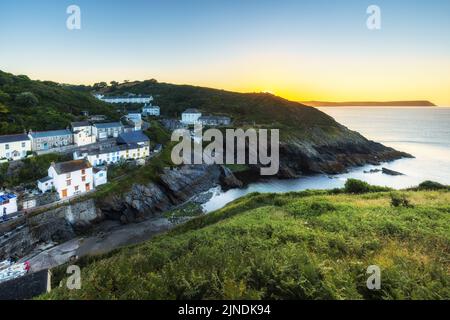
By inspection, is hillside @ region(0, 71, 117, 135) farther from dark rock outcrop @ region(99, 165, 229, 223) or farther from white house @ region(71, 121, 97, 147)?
dark rock outcrop @ region(99, 165, 229, 223)

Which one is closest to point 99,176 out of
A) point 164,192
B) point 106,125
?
point 164,192

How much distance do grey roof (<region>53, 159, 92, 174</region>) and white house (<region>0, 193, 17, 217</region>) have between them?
20.9 ft

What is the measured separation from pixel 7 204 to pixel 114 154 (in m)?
22.0

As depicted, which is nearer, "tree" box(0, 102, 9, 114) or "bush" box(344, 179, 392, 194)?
"bush" box(344, 179, 392, 194)

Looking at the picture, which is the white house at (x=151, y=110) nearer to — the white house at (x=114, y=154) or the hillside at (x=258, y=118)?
the hillside at (x=258, y=118)

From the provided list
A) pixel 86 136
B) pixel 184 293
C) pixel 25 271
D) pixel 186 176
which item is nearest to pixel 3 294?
pixel 25 271

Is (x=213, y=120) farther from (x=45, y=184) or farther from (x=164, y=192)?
(x=45, y=184)

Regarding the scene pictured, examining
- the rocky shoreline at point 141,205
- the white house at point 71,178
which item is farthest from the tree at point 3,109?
the rocky shoreline at point 141,205

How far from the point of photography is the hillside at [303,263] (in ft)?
22.6

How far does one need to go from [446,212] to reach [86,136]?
60.7 meters

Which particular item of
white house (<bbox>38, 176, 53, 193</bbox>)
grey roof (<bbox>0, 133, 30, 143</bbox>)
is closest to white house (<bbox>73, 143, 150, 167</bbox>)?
grey roof (<bbox>0, 133, 30, 143</bbox>)

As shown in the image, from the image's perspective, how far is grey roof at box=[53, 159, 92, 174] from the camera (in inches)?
1505

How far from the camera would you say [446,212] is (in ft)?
52.4
